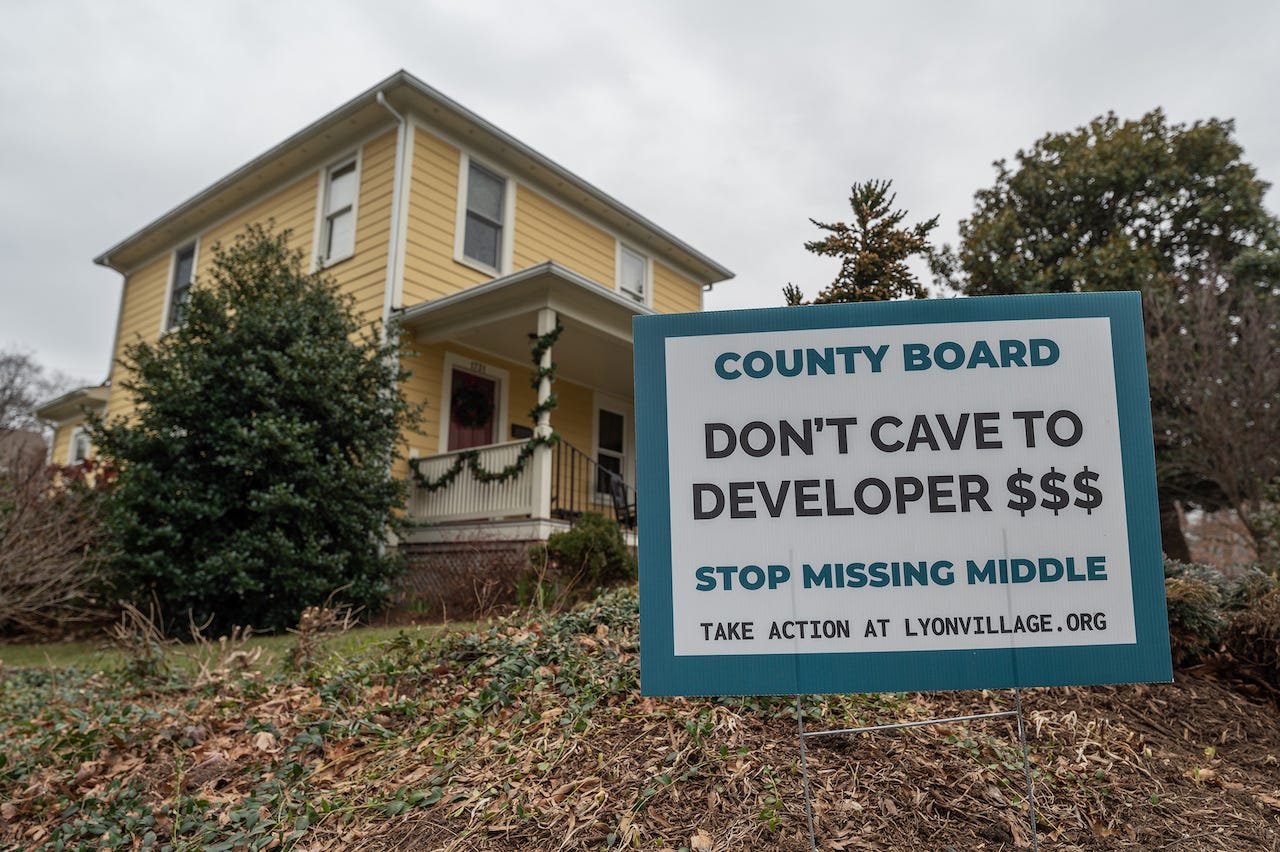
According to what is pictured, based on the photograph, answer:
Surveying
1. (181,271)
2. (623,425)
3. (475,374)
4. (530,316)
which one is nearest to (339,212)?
(475,374)

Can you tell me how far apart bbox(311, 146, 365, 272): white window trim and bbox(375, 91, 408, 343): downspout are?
1.02 metres

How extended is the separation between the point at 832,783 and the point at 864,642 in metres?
0.74

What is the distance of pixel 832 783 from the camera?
290 cm

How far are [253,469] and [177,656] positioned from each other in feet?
7.52

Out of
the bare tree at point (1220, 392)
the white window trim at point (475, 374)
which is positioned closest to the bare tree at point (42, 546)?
the white window trim at point (475, 374)

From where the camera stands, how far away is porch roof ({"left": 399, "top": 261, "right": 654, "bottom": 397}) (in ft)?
31.7

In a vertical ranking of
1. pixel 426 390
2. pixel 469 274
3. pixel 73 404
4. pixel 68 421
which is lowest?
pixel 426 390

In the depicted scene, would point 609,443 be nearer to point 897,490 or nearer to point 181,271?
point 181,271

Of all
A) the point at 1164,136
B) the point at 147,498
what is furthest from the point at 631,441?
the point at 1164,136

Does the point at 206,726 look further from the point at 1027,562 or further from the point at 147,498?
the point at 147,498

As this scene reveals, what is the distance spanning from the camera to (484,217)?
1217cm

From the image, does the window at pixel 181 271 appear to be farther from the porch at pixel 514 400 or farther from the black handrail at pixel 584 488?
the black handrail at pixel 584 488

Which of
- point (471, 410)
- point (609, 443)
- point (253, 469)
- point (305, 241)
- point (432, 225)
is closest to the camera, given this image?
point (253, 469)

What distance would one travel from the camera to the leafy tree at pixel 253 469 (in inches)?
311
